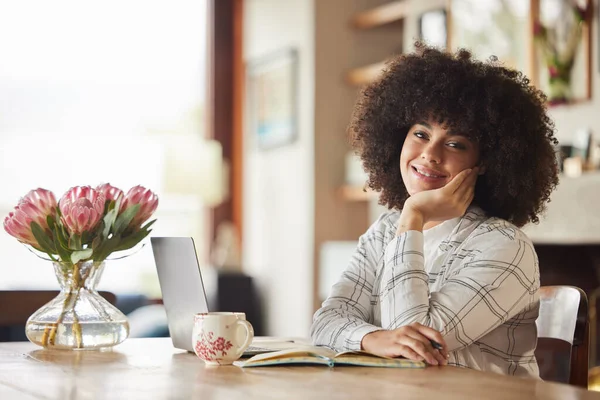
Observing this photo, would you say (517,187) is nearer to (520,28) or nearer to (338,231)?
(520,28)

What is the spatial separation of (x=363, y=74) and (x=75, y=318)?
136 inches

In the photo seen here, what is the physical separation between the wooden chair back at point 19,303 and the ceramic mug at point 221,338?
0.73 metres

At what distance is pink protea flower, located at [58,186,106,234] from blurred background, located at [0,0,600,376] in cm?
278

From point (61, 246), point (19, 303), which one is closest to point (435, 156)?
point (61, 246)

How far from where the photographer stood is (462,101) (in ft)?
6.39

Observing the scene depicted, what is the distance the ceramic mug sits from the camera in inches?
57.6

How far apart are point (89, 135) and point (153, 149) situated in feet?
1.48

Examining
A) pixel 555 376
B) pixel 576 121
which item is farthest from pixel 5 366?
pixel 576 121

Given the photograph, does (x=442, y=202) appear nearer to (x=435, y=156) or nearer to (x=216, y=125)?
(x=435, y=156)

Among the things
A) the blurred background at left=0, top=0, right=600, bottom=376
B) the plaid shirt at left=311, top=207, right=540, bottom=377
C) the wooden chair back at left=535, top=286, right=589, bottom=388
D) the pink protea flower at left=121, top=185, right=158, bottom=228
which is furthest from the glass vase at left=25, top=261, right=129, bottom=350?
the blurred background at left=0, top=0, right=600, bottom=376

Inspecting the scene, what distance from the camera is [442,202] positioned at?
6.04 feet

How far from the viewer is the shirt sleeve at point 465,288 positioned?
1.63 m

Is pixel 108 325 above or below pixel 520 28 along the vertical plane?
below

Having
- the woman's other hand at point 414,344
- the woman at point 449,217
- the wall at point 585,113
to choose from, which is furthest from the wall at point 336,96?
the woman's other hand at point 414,344
